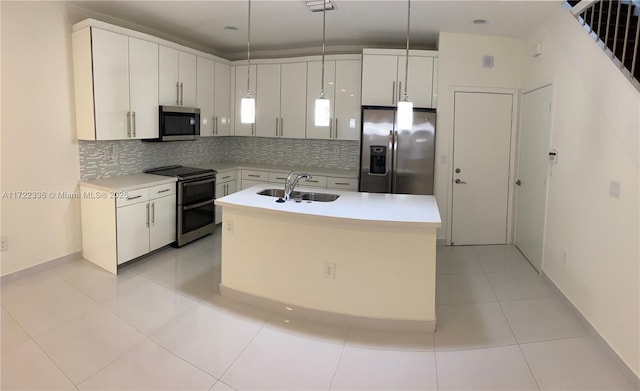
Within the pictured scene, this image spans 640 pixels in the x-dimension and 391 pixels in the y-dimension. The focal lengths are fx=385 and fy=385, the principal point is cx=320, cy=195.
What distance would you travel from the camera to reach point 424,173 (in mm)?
4762

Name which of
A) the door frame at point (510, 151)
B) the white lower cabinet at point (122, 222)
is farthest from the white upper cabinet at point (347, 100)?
the white lower cabinet at point (122, 222)

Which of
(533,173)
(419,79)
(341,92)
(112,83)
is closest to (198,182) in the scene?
(112,83)

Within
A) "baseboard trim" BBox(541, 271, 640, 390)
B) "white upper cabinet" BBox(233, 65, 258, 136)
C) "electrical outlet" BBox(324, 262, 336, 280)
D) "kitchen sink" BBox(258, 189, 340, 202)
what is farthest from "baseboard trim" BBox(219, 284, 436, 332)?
"white upper cabinet" BBox(233, 65, 258, 136)

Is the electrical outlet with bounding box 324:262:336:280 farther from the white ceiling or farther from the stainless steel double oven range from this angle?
the white ceiling

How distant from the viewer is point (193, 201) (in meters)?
4.75

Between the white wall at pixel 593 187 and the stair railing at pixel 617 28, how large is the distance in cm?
6

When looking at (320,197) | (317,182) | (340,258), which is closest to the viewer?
(340,258)

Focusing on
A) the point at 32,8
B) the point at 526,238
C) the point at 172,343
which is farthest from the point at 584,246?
the point at 32,8

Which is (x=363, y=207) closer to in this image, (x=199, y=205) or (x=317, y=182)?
(x=317, y=182)

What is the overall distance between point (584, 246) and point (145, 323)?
347cm

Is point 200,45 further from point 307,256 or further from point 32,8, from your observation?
point 307,256

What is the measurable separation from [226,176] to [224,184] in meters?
0.12

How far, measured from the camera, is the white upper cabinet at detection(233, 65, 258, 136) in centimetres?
568

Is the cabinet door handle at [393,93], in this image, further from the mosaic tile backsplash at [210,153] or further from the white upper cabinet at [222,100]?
the white upper cabinet at [222,100]
